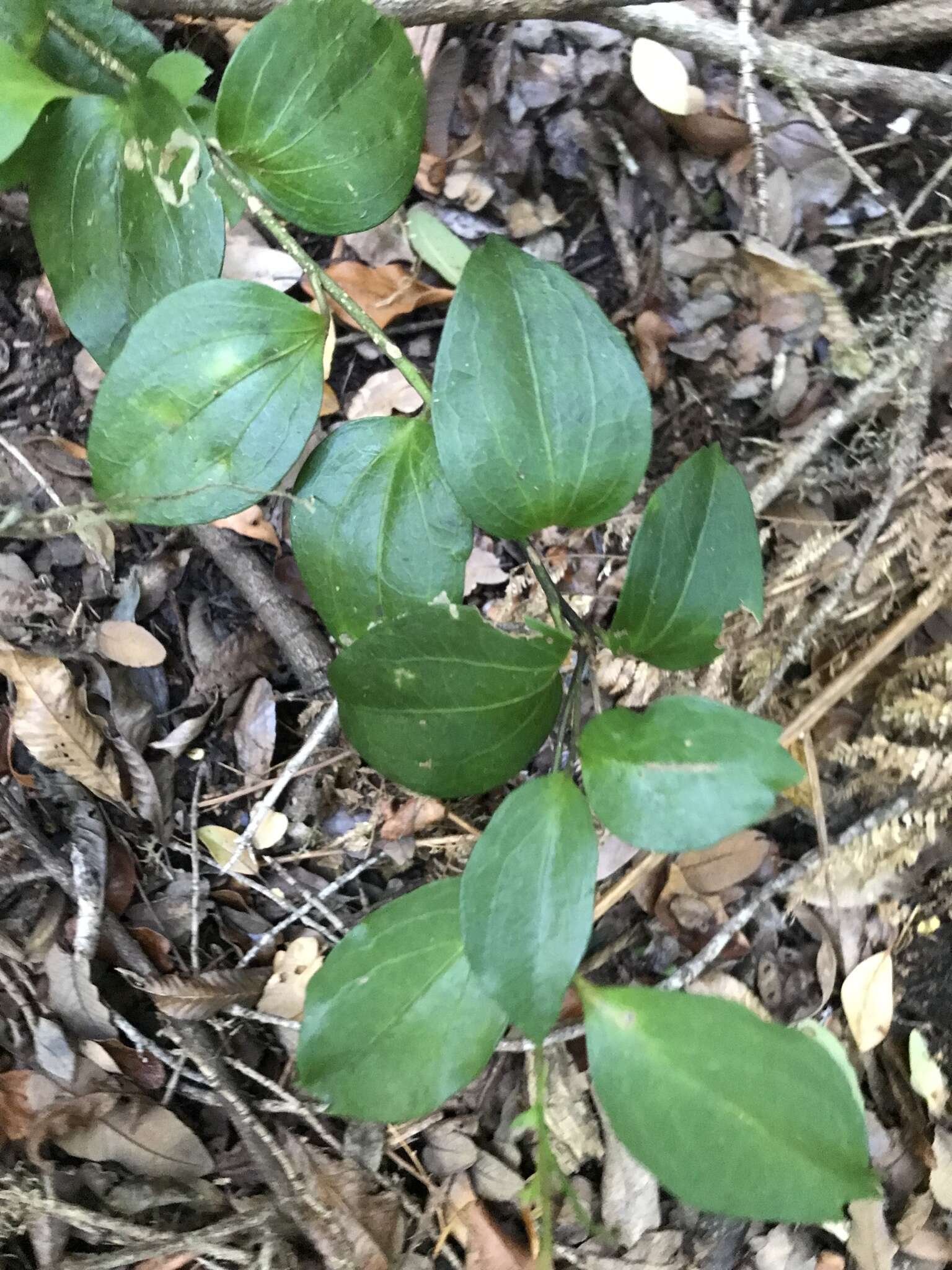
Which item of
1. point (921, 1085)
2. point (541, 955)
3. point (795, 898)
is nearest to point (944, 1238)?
point (921, 1085)

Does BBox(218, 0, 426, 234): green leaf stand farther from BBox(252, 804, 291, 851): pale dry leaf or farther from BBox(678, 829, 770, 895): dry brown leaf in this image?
BBox(678, 829, 770, 895): dry brown leaf

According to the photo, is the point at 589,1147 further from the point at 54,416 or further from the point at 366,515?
the point at 54,416

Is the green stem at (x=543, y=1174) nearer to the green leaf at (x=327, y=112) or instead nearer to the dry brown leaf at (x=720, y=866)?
the dry brown leaf at (x=720, y=866)

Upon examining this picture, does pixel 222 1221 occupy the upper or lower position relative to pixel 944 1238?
upper

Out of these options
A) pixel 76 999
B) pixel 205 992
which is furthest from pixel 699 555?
pixel 76 999

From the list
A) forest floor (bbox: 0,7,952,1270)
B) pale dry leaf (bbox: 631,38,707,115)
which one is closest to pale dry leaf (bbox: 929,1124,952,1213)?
forest floor (bbox: 0,7,952,1270)
